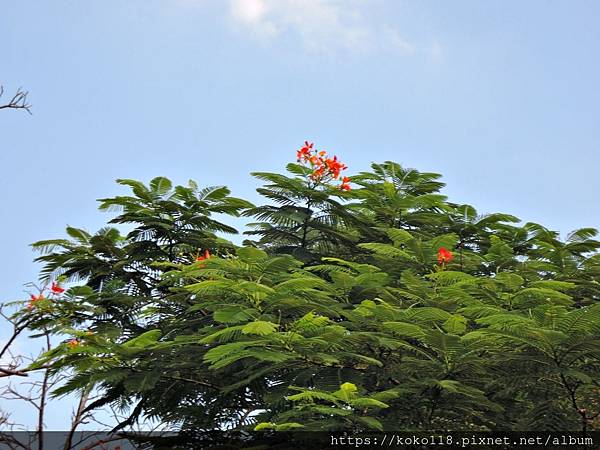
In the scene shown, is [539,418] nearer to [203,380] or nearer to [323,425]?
[323,425]

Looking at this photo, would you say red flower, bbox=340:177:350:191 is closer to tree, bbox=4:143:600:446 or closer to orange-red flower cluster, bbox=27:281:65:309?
tree, bbox=4:143:600:446

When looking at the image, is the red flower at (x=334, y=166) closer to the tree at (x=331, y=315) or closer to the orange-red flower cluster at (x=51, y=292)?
the tree at (x=331, y=315)

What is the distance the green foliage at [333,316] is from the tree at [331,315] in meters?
0.02

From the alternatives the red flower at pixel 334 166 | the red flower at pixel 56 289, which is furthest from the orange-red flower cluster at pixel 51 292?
the red flower at pixel 334 166

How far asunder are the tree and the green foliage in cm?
2

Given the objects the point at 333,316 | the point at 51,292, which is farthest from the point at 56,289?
the point at 333,316

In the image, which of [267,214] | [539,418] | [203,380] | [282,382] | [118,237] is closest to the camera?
[539,418]

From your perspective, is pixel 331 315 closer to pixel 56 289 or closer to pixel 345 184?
pixel 345 184

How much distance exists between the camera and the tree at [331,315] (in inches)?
222

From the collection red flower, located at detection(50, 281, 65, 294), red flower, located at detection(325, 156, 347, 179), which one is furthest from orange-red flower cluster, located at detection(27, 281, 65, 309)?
red flower, located at detection(325, 156, 347, 179)

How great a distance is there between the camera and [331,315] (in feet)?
21.9

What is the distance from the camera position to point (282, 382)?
6.52 metres

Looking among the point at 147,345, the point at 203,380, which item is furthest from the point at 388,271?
the point at 147,345

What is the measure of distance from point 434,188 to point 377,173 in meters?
0.74
